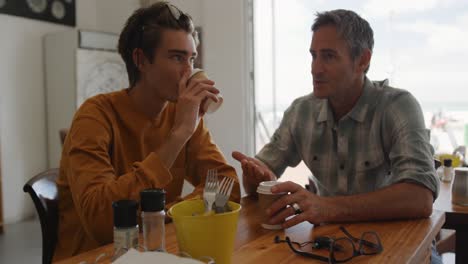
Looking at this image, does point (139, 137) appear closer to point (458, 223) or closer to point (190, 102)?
point (190, 102)

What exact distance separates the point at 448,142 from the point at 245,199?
3.36 meters

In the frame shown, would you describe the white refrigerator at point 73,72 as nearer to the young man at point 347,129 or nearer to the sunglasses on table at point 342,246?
the young man at point 347,129

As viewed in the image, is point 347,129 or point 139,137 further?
point 347,129

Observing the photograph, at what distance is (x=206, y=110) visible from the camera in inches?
56.3

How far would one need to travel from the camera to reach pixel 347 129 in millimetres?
1538

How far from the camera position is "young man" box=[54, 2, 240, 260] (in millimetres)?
1111

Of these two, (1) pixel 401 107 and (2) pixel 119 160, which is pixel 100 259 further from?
(1) pixel 401 107

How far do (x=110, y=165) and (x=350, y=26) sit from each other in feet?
3.31

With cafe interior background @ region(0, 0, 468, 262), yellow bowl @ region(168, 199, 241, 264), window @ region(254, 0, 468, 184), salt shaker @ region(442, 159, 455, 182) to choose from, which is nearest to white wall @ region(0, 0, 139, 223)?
cafe interior background @ region(0, 0, 468, 262)

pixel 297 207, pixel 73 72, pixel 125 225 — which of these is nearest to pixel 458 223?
pixel 297 207

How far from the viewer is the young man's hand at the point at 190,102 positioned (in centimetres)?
131

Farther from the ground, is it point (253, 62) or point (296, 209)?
point (253, 62)

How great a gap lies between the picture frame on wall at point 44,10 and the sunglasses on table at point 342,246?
415 centimetres

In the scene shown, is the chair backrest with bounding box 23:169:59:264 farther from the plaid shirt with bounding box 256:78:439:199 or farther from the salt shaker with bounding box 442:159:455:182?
the salt shaker with bounding box 442:159:455:182
